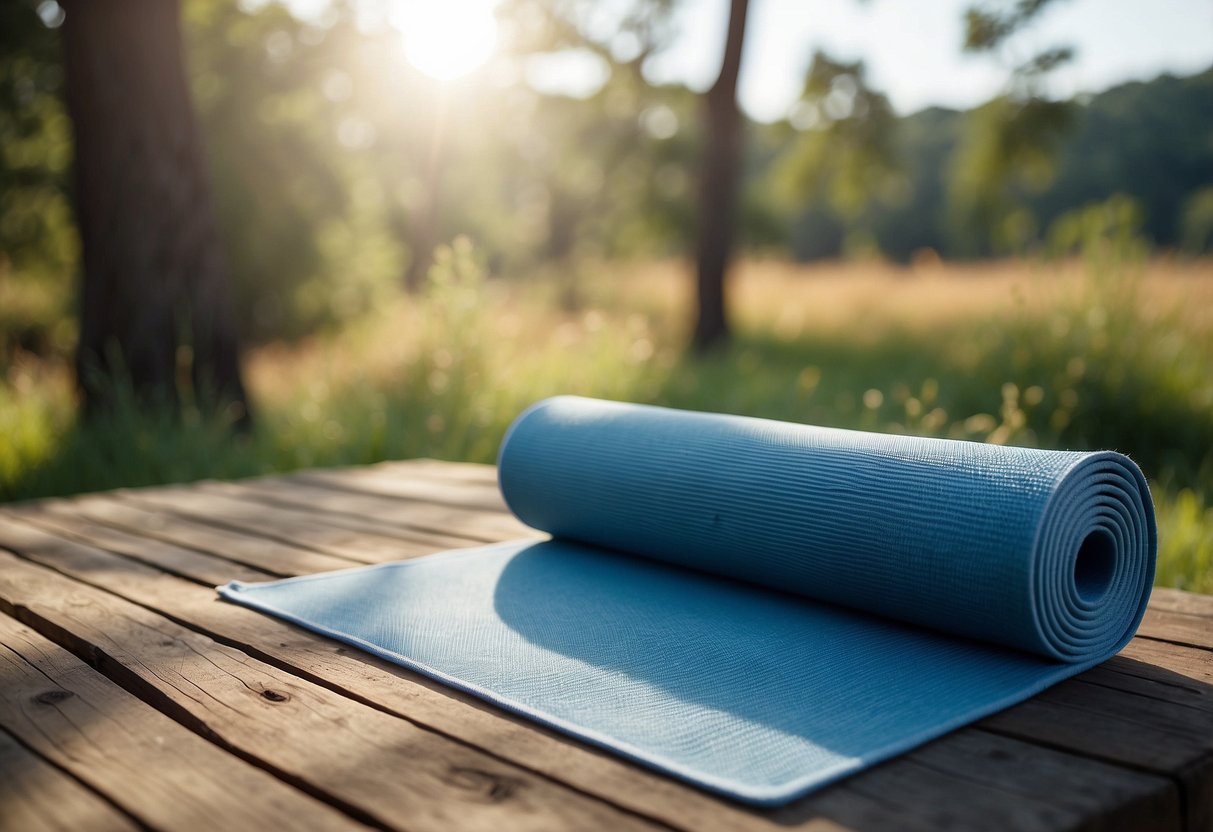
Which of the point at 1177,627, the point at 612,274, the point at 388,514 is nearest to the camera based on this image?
the point at 1177,627

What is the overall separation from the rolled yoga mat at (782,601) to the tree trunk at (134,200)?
3096mm

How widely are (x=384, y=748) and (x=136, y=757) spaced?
28cm

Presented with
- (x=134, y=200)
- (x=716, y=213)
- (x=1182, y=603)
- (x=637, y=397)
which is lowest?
(x=1182, y=603)

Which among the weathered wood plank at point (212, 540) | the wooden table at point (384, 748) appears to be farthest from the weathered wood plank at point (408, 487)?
the wooden table at point (384, 748)

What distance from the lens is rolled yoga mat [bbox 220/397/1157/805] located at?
1.20m

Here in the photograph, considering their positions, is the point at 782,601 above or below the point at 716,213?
below

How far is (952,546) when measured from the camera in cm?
143

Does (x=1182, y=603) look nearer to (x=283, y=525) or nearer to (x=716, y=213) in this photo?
(x=283, y=525)

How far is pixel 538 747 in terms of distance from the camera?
113 centimetres

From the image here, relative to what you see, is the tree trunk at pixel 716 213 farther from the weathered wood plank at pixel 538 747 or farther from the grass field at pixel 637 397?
the weathered wood plank at pixel 538 747

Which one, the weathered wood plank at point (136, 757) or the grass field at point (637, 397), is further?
the grass field at point (637, 397)

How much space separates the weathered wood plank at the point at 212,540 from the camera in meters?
2.04

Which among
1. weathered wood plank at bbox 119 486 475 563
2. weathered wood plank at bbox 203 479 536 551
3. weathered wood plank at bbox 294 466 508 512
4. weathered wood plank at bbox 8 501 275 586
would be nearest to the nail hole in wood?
weathered wood plank at bbox 8 501 275 586

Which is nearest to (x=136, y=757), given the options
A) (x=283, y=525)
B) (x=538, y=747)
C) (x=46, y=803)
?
(x=46, y=803)
